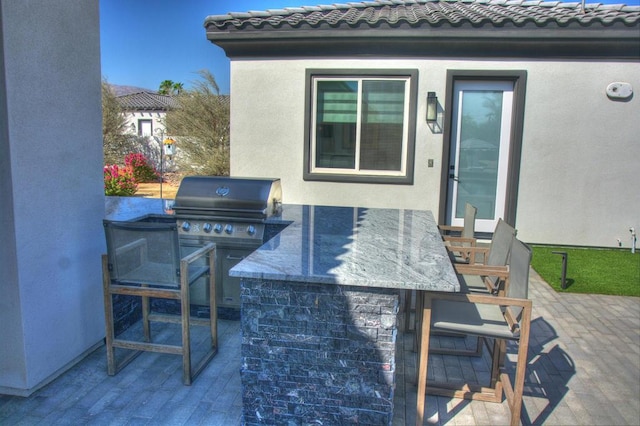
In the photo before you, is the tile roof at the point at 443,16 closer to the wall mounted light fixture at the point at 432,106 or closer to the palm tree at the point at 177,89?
the wall mounted light fixture at the point at 432,106

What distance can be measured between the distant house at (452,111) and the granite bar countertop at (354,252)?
263cm

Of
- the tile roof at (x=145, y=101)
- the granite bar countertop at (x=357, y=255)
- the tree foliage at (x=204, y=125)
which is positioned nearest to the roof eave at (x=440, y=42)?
the granite bar countertop at (x=357, y=255)

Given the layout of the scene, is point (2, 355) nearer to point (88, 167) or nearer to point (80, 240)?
point (80, 240)

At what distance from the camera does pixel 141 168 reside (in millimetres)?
16500

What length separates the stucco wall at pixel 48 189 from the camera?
246cm

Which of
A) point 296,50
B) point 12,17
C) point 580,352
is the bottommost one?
point 580,352

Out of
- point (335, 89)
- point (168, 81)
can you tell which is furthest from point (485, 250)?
point (168, 81)

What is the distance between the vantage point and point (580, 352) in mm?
3293

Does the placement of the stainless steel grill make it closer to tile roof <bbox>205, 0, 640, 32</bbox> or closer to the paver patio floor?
the paver patio floor

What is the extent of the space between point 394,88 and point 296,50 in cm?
144

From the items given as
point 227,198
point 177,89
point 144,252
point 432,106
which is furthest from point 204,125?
point 144,252

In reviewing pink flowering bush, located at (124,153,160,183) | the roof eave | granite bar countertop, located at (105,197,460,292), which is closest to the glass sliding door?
the roof eave

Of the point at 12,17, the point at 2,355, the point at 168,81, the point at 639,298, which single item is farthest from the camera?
the point at 168,81

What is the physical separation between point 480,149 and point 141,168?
1353cm
